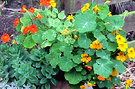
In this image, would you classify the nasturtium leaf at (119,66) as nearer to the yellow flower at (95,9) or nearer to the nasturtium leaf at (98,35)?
the nasturtium leaf at (98,35)

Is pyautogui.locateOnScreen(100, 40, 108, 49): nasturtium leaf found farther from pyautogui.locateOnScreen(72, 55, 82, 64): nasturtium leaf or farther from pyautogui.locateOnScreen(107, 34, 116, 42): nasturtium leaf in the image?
pyautogui.locateOnScreen(72, 55, 82, 64): nasturtium leaf

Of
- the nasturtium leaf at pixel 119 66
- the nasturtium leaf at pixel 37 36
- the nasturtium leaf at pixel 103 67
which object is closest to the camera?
the nasturtium leaf at pixel 103 67

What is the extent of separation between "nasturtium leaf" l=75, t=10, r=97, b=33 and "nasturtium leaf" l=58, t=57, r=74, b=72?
28 centimetres

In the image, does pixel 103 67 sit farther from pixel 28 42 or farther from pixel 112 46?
pixel 28 42

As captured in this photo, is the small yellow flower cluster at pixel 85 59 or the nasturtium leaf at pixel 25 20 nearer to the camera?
the small yellow flower cluster at pixel 85 59

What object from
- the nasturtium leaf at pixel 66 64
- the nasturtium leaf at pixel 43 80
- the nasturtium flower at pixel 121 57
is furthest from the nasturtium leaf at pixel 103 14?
the nasturtium leaf at pixel 43 80

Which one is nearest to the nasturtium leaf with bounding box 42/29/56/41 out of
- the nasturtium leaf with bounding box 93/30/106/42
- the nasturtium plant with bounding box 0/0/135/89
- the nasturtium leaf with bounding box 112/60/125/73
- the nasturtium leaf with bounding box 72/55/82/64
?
the nasturtium plant with bounding box 0/0/135/89

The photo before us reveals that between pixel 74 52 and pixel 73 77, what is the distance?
0.74 feet

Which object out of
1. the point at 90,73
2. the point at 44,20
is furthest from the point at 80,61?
the point at 44,20

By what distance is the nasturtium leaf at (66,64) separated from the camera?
171cm

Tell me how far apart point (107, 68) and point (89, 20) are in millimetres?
436

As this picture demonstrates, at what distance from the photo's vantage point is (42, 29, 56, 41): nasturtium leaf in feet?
5.93

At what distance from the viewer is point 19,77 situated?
1771mm

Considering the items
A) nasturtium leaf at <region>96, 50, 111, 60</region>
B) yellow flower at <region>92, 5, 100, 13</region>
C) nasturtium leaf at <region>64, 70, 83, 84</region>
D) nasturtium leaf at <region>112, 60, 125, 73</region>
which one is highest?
yellow flower at <region>92, 5, 100, 13</region>
